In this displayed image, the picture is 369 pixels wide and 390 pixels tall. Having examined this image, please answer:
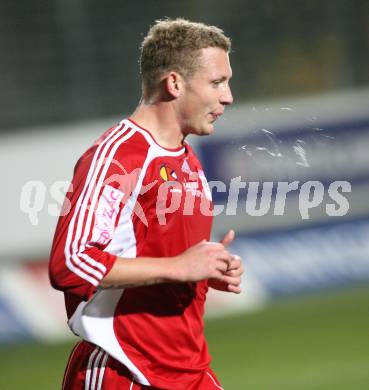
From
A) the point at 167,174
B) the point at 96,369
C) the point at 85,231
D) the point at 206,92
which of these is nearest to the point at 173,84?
the point at 206,92

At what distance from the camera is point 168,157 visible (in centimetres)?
360

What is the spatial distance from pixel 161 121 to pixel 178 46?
0.91 ft

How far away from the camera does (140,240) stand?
348 centimetres

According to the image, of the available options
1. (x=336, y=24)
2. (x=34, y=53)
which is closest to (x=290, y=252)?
(x=336, y=24)

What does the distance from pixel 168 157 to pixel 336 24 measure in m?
8.21

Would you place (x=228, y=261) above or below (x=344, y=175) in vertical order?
below

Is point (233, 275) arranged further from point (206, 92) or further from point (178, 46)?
point (178, 46)

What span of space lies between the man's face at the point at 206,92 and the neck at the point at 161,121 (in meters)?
0.04

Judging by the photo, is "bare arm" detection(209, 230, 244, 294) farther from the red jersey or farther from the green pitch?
the green pitch

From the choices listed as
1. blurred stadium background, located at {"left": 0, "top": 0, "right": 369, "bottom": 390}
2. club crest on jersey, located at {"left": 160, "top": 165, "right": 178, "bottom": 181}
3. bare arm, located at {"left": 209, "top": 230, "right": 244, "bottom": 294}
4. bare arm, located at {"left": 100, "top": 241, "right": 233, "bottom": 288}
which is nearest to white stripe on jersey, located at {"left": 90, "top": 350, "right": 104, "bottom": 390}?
bare arm, located at {"left": 100, "top": 241, "right": 233, "bottom": 288}

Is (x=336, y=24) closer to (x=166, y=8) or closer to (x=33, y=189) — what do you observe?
(x=166, y=8)

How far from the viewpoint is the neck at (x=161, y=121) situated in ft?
11.8

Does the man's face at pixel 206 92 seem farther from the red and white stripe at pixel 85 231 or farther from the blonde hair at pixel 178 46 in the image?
the red and white stripe at pixel 85 231

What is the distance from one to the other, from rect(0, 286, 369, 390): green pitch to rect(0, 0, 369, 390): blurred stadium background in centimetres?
4
